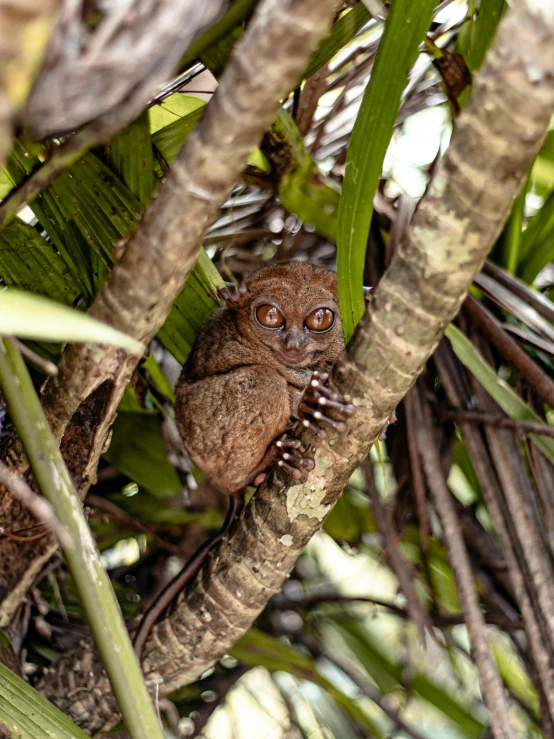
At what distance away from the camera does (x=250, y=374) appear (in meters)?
2.95

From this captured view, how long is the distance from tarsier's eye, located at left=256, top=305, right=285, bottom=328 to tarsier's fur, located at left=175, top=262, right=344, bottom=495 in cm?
2

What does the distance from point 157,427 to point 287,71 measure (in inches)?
97.5

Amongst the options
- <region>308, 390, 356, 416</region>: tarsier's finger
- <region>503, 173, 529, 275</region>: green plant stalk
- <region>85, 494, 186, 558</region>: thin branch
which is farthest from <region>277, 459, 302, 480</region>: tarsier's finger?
<region>85, 494, 186, 558</region>: thin branch

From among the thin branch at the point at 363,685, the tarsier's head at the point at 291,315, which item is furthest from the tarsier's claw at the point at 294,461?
the thin branch at the point at 363,685

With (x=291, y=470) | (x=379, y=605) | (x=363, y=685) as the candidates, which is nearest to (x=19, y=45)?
(x=291, y=470)

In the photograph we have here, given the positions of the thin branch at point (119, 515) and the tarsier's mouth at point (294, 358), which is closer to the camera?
the tarsier's mouth at point (294, 358)

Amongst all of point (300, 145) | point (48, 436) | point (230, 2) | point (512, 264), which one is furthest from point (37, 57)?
point (512, 264)

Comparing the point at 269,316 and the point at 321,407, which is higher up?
the point at 269,316

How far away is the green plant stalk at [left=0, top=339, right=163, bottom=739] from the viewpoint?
1.42m

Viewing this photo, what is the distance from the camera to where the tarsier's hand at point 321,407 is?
1844mm

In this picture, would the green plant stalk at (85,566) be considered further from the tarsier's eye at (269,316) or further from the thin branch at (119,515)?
the thin branch at (119,515)

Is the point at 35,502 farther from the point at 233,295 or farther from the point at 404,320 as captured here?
the point at 233,295

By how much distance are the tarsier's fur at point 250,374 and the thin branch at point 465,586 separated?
0.51 meters

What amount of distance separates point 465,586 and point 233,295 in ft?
4.43
